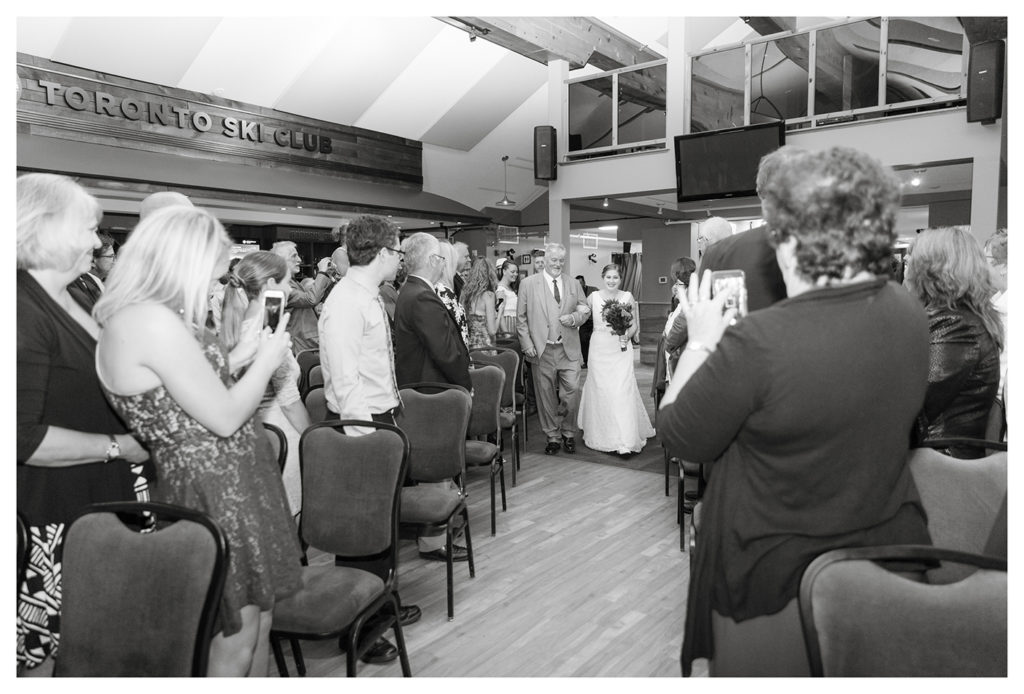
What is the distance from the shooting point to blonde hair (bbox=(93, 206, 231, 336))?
1.43 meters

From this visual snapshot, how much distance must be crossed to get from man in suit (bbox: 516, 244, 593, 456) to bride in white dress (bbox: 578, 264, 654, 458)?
0.17 m

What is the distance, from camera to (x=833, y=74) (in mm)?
6945

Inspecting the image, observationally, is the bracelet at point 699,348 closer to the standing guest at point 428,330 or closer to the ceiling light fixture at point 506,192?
the standing guest at point 428,330

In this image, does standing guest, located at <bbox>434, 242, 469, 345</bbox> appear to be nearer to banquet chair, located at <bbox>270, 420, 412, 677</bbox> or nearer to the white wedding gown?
the white wedding gown

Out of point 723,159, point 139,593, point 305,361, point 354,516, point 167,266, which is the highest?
point 723,159

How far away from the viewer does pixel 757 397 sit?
1.12m

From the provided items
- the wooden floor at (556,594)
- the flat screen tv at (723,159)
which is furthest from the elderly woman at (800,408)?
the flat screen tv at (723,159)

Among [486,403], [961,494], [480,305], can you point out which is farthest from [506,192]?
[961,494]

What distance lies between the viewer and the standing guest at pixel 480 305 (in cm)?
604

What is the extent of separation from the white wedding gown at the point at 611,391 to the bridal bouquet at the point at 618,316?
0.34 feet

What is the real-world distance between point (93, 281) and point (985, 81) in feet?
21.9

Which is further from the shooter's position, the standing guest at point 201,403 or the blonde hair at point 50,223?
the blonde hair at point 50,223

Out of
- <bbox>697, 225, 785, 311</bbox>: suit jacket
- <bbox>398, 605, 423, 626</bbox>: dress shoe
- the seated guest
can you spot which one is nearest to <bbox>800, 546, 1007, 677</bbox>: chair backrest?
<bbox>697, 225, 785, 311</bbox>: suit jacket

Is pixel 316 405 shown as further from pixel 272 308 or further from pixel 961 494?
pixel 961 494
